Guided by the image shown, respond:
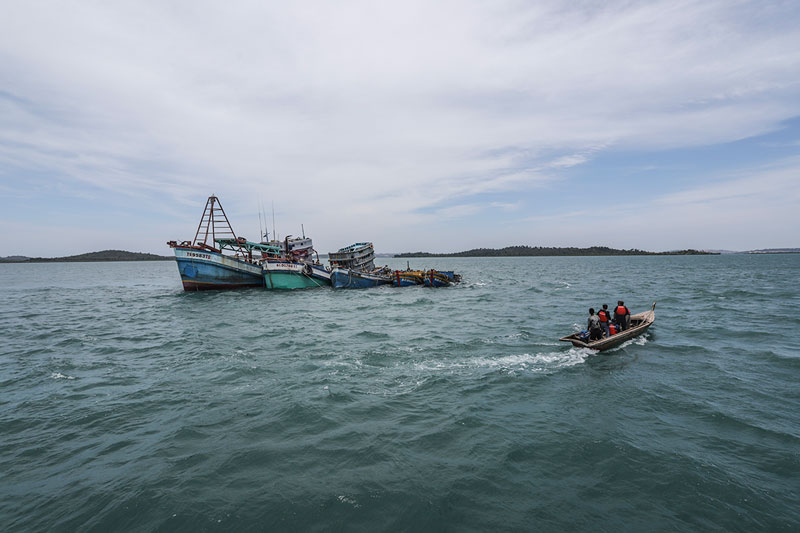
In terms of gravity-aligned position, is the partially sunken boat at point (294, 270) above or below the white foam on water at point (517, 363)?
above

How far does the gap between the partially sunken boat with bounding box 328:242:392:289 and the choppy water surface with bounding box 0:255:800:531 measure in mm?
26026

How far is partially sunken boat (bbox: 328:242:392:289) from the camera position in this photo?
45.3m

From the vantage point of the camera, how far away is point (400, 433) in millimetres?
9023

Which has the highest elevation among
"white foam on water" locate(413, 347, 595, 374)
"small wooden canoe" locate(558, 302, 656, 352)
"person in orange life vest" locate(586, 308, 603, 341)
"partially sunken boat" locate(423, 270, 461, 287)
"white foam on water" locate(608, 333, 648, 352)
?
"partially sunken boat" locate(423, 270, 461, 287)

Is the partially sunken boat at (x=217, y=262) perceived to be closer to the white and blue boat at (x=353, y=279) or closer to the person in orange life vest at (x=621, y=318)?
the white and blue boat at (x=353, y=279)

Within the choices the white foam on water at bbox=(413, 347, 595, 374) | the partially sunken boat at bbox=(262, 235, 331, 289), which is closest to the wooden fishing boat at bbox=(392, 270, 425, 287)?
the partially sunken boat at bbox=(262, 235, 331, 289)

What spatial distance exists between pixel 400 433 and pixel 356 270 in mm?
39328

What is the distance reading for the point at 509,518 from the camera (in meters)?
6.21

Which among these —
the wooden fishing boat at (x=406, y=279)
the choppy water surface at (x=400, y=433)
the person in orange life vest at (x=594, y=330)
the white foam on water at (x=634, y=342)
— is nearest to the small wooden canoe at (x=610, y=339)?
the white foam on water at (x=634, y=342)

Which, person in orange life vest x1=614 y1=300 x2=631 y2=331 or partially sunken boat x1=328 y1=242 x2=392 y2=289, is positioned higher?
partially sunken boat x1=328 y1=242 x2=392 y2=289

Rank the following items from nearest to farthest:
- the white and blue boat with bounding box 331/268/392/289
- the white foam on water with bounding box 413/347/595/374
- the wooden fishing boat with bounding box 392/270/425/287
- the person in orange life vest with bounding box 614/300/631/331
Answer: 1. the white foam on water with bounding box 413/347/595/374
2. the person in orange life vest with bounding box 614/300/631/331
3. the white and blue boat with bounding box 331/268/392/289
4. the wooden fishing boat with bounding box 392/270/425/287

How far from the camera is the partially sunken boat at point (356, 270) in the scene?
45.3 metres

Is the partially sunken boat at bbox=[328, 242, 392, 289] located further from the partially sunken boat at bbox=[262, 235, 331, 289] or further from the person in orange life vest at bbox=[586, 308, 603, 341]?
the person in orange life vest at bbox=[586, 308, 603, 341]

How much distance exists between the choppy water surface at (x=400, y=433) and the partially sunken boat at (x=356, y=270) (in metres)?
26.0
